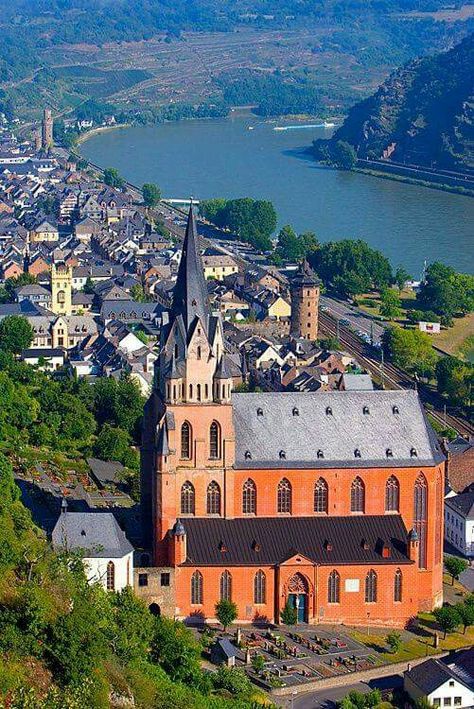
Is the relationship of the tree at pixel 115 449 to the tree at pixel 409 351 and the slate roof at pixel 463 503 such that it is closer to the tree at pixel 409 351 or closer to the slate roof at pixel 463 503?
the slate roof at pixel 463 503

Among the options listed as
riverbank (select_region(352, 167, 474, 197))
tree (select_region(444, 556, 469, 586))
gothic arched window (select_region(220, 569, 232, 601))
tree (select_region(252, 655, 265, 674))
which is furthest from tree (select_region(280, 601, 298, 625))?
riverbank (select_region(352, 167, 474, 197))

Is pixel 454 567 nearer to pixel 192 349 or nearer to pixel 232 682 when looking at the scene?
Answer: pixel 192 349

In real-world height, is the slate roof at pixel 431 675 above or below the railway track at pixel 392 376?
above

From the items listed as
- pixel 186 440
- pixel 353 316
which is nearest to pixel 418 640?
pixel 186 440

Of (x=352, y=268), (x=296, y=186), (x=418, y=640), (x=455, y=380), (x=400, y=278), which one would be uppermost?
(x=418, y=640)

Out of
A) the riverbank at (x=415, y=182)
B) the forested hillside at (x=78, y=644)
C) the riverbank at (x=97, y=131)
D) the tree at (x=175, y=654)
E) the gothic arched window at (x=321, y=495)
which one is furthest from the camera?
the riverbank at (x=97, y=131)

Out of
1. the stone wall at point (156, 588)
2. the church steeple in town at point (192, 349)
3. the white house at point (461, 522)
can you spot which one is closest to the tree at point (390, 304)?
the white house at point (461, 522)

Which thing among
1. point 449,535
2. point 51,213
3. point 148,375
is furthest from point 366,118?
point 449,535
